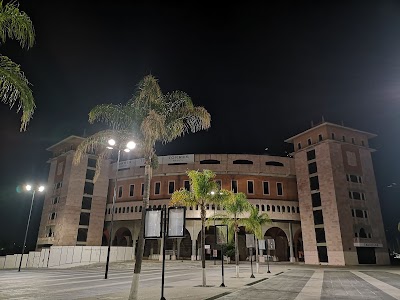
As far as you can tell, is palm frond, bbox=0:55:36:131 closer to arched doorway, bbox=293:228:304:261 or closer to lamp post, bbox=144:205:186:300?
lamp post, bbox=144:205:186:300

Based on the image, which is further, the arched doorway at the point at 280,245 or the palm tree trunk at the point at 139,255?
the arched doorway at the point at 280,245

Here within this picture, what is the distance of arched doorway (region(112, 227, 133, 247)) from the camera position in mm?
63678

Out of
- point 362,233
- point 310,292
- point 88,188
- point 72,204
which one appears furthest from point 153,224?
point 88,188

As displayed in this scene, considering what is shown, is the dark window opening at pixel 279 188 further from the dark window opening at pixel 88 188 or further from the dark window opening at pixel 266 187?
the dark window opening at pixel 88 188

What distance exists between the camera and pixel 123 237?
221ft

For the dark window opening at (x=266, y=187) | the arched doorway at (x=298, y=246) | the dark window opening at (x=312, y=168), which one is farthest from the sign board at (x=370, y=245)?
the dark window opening at (x=266, y=187)

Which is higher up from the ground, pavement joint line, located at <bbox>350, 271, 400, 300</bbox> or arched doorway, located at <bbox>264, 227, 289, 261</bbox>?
arched doorway, located at <bbox>264, 227, 289, 261</bbox>

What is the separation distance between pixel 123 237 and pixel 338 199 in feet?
148

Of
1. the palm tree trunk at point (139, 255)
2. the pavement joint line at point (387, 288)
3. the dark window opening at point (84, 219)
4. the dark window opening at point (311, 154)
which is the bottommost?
the pavement joint line at point (387, 288)

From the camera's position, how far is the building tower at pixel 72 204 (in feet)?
187

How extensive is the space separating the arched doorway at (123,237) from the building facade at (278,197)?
989 mm

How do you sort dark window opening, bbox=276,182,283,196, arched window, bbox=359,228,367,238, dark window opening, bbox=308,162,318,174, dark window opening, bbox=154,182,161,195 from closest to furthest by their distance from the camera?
1. arched window, bbox=359,228,367,238
2. dark window opening, bbox=308,162,318,174
3. dark window opening, bbox=276,182,283,196
4. dark window opening, bbox=154,182,161,195

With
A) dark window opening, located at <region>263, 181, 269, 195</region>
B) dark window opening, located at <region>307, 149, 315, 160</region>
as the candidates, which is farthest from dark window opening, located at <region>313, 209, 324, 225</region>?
dark window opening, located at <region>307, 149, 315, 160</region>

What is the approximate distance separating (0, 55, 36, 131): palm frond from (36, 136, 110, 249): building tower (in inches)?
2121
